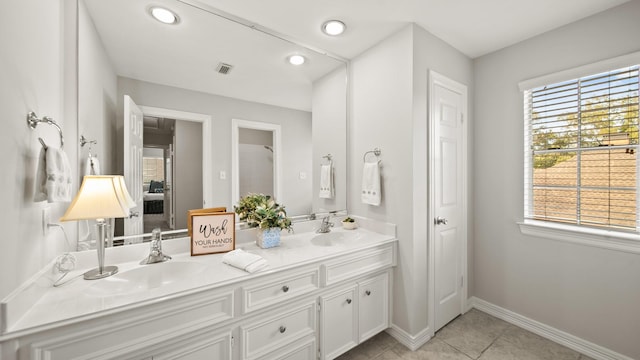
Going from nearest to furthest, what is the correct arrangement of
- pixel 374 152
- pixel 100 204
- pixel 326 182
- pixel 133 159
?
pixel 100 204
pixel 133 159
pixel 374 152
pixel 326 182

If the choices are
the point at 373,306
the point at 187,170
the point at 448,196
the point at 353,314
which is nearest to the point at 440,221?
the point at 448,196

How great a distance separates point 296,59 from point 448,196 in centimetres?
181

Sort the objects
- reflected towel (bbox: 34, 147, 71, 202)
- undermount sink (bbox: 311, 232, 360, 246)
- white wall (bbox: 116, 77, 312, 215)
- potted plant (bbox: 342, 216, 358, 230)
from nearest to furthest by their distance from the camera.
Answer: reflected towel (bbox: 34, 147, 71, 202), white wall (bbox: 116, 77, 312, 215), undermount sink (bbox: 311, 232, 360, 246), potted plant (bbox: 342, 216, 358, 230)

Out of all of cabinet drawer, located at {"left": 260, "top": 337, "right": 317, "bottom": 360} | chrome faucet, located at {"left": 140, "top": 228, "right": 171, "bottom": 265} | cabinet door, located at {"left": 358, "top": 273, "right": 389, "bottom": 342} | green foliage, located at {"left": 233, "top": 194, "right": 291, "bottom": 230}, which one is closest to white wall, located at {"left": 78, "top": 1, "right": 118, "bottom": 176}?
chrome faucet, located at {"left": 140, "top": 228, "right": 171, "bottom": 265}

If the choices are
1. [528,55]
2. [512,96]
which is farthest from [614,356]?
[528,55]

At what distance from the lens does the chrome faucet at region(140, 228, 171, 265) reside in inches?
54.8

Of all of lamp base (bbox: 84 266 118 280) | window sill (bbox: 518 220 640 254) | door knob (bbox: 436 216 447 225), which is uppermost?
door knob (bbox: 436 216 447 225)

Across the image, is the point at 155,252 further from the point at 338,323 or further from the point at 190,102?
the point at 338,323

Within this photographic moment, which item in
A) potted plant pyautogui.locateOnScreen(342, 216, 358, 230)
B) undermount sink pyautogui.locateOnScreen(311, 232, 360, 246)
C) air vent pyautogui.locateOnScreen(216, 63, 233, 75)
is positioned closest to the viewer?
air vent pyautogui.locateOnScreen(216, 63, 233, 75)

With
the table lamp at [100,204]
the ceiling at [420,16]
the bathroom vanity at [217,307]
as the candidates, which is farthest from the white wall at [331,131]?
the table lamp at [100,204]

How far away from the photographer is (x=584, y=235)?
5.98 ft

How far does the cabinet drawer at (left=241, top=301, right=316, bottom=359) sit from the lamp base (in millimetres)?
721

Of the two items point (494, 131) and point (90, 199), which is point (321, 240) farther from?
point (494, 131)

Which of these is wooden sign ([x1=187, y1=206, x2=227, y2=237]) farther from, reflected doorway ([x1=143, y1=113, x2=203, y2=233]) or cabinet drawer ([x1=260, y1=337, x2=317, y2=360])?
cabinet drawer ([x1=260, y1=337, x2=317, y2=360])
